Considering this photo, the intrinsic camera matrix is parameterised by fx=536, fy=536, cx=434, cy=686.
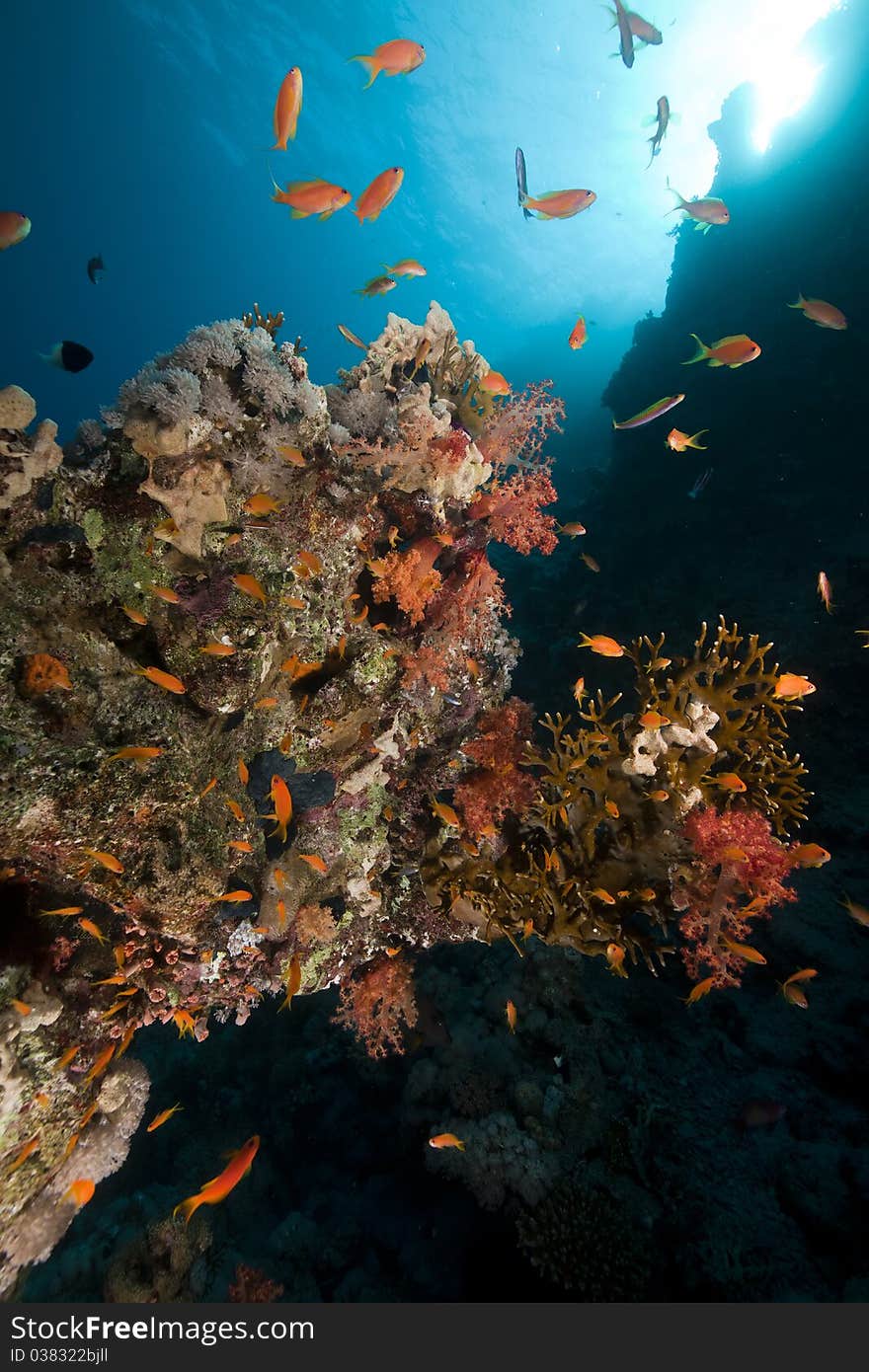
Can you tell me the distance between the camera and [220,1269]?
21.1ft

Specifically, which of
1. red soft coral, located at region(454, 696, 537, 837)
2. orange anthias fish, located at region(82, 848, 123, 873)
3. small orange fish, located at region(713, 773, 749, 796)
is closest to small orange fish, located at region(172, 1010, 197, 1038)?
orange anthias fish, located at region(82, 848, 123, 873)

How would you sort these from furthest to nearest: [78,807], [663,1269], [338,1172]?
[338,1172] → [663,1269] → [78,807]

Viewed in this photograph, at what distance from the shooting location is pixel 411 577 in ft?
16.0

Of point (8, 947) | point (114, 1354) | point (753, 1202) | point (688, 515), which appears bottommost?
point (114, 1354)

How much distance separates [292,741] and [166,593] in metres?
1.77

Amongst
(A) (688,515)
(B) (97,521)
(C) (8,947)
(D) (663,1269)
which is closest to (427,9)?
(A) (688,515)

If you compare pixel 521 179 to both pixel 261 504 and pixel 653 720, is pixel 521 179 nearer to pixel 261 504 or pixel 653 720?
pixel 261 504

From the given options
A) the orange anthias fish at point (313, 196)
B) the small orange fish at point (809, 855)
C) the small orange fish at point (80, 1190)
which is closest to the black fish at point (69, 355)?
the orange anthias fish at point (313, 196)

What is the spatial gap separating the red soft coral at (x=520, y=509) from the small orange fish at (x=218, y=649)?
9.06ft

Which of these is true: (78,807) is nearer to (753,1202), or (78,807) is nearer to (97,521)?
(97,521)

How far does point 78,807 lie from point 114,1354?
15.3 ft

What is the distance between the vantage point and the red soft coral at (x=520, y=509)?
5.18 meters

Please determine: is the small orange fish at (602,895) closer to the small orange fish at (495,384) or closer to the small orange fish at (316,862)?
the small orange fish at (316,862)

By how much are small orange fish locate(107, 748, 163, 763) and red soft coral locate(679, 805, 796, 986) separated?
4.13 meters
